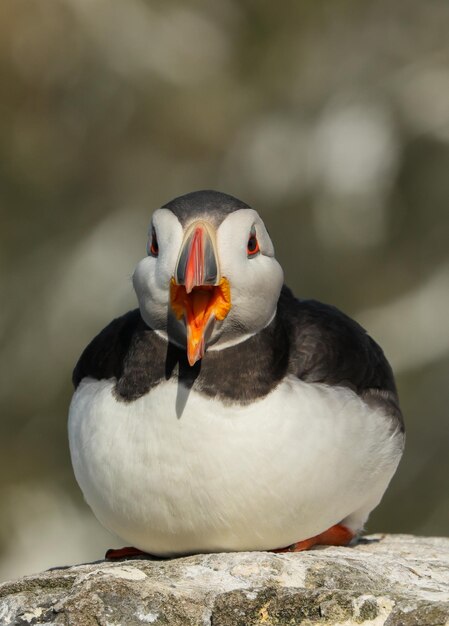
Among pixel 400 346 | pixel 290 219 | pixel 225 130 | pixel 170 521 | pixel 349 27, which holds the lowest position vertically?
pixel 170 521

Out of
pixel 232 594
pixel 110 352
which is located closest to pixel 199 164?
pixel 110 352

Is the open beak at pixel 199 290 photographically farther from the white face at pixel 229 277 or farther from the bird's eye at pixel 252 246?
the bird's eye at pixel 252 246

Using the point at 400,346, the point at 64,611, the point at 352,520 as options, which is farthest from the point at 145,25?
the point at 64,611

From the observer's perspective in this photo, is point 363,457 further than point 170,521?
Yes

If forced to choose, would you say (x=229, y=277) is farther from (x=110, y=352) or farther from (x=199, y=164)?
(x=199, y=164)

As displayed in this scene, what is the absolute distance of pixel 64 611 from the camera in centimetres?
469

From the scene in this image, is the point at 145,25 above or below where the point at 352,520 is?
above

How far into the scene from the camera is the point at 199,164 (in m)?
14.7

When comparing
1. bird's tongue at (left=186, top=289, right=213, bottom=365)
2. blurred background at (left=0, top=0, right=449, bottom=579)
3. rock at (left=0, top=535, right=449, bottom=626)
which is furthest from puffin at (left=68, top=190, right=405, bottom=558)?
blurred background at (left=0, top=0, right=449, bottom=579)

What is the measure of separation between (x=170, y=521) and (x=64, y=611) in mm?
770

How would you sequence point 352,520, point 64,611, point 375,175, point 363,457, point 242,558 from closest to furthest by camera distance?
1. point 64,611
2. point 242,558
3. point 363,457
4. point 352,520
5. point 375,175

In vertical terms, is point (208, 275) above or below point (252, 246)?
below

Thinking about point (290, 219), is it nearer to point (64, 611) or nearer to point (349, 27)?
point (349, 27)

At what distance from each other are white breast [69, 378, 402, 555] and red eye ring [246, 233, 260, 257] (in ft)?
1.89
